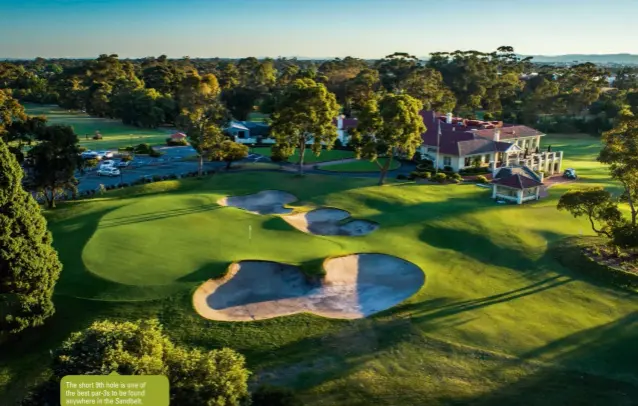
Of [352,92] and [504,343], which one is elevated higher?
[352,92]

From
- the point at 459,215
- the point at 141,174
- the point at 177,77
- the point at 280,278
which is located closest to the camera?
the point at 280,278

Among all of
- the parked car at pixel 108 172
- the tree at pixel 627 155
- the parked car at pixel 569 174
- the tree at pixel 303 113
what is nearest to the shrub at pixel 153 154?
the parked car at pixel 108 172

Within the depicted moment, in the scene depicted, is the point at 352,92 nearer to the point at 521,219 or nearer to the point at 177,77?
the point at 177,77

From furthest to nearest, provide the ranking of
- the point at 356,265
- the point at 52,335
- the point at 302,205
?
the point at 302,205 → the point at 356,265 → the point at 52,335

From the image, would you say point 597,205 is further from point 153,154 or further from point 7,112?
point 153,154

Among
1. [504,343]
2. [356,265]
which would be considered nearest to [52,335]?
[356,265]

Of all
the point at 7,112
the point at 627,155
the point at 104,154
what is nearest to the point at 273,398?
the point at 627,155
